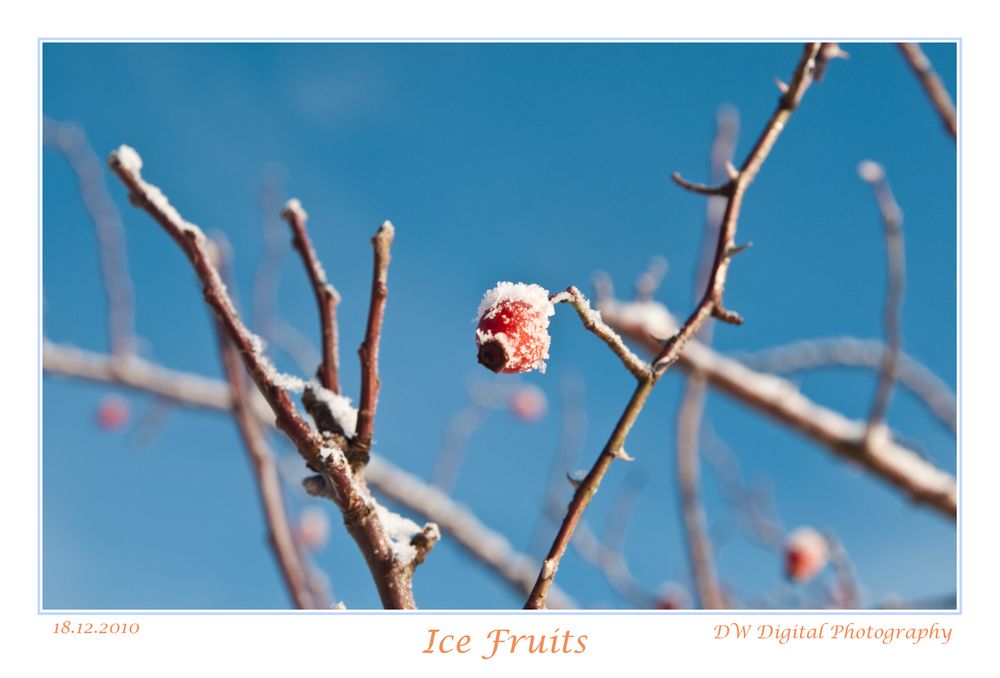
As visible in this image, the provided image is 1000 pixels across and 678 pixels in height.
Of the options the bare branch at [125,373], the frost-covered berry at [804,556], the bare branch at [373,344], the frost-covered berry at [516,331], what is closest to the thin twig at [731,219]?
the frost-covered berry at [516,331]

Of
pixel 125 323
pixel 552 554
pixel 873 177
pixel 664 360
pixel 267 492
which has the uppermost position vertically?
A: pixel 125 323

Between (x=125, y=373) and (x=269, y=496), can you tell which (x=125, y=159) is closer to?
(x=269, y=496)

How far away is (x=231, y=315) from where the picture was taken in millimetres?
1098

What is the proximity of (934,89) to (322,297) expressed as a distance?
4.26 ft

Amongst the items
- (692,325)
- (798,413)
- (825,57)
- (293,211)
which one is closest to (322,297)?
(293,211)

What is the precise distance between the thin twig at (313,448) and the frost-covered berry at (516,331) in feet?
0.73

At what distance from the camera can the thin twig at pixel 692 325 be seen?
991mm

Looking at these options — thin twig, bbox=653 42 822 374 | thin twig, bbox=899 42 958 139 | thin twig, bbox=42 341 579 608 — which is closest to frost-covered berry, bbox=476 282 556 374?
thin twig, bbox=653 42 822 374

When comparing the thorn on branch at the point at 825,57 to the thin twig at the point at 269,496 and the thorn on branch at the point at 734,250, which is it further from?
the thin twig at the point at 269,496

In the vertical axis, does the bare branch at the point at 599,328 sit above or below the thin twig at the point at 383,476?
below

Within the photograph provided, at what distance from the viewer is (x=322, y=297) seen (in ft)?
4.01
